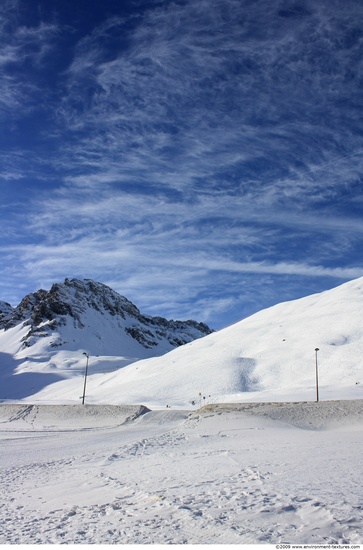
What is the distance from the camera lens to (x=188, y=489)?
1118cm

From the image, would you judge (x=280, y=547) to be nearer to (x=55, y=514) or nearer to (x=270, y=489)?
(x=270, y=489)

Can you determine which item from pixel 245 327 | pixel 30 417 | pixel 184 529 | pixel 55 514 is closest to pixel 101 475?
pixel 55 514

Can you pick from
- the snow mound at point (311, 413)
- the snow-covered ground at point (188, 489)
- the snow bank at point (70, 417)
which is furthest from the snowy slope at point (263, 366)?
the snow-covered ground at point (188, 489)

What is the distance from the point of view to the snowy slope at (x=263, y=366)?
54.9 meters

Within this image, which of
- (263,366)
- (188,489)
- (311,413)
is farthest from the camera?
(263,366)

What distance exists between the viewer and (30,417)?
44.0 metres

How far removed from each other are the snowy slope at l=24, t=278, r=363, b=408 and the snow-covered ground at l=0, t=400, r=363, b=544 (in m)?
28.1

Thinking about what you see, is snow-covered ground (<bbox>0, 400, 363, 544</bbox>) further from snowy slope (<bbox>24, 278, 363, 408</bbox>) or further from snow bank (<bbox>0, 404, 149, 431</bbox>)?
snowy slope (<bbox>24, 278, 363, 408</bbox>)

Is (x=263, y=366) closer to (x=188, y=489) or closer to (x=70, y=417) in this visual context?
(x=70, y=417)

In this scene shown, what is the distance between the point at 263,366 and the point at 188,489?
2193 inches

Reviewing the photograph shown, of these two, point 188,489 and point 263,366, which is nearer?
point 188,489

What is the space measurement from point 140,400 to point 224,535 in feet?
182

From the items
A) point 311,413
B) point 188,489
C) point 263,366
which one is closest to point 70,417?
point 311,413

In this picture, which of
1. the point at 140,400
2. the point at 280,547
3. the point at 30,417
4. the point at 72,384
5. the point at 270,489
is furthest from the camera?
the point at 72,384
